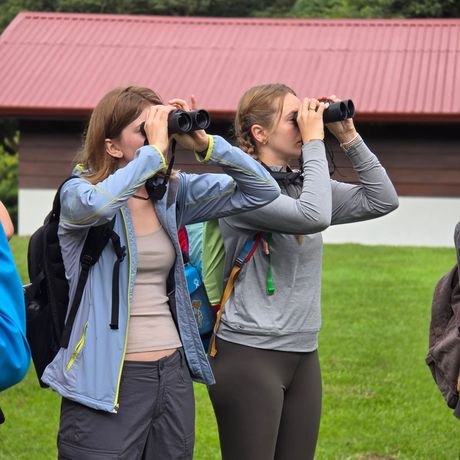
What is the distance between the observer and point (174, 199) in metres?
3.71

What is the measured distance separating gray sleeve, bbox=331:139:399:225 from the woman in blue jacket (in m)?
0.69

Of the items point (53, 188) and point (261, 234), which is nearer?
point (261, 234)

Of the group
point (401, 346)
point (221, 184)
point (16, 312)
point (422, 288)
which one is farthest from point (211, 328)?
point (422, 288)

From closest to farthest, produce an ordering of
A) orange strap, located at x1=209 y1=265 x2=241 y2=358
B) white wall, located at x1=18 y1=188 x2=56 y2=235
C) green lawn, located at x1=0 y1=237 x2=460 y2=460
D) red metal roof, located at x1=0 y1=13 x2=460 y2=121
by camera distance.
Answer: orange strap, located at x1=209 y1=265 x2=241 y2=358 → green lawn, located at x1=0 y1=237 x2=460 y2=460 → red metal roof, located at x1=0 y1=13 x2=460 y2=121 → white wall, located at x1=18 y1=188 x2=56 y2=235

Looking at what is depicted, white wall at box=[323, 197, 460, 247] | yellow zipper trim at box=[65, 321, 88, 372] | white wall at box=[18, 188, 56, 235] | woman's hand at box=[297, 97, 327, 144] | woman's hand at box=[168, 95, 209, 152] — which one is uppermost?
woman's hand at box=[168, 95, 209, 152]

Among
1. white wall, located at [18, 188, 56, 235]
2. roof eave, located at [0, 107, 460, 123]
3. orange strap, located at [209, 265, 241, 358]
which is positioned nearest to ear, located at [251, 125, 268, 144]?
orange strap, located at [209, 265, 241, 358]

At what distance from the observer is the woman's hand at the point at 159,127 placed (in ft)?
11.5

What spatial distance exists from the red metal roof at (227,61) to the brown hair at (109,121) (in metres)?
16.2

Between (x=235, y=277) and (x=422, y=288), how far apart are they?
9.28 meters

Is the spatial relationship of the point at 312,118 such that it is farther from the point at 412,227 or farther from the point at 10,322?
the point at 412,227

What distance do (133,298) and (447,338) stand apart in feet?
4.34

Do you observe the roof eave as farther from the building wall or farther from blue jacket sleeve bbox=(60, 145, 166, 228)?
blue jacket sleeve bbox=(60, 145, 166, 228)

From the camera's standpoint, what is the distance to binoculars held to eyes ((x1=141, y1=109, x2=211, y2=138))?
11.4ft

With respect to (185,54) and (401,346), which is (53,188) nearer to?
(185,54)
